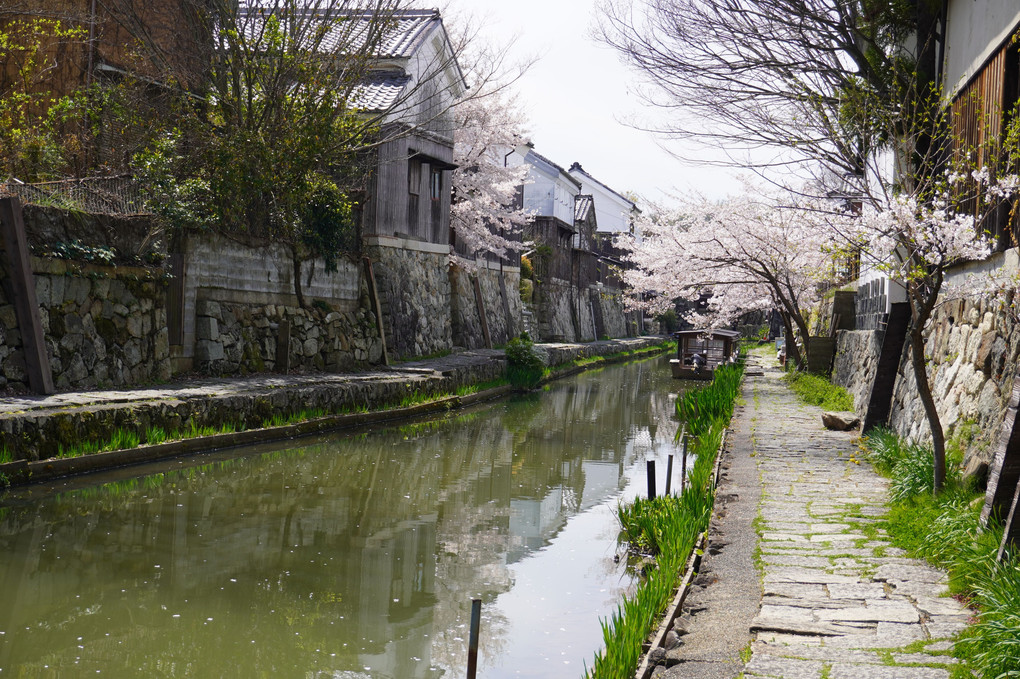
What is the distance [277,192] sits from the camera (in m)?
17.7

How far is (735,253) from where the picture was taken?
928 inches

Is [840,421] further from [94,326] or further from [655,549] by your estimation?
[94,326]

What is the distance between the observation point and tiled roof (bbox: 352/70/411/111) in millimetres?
22453

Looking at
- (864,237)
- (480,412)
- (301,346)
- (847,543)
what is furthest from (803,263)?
(847,543)

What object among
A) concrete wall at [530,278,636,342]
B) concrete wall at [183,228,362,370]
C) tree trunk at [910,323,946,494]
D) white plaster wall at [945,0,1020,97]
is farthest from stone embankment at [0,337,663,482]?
concrete wall at [530,278,636,342]

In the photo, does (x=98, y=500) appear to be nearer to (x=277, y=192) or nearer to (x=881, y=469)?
(x=881, y=469)

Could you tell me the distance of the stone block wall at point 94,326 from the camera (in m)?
11.4

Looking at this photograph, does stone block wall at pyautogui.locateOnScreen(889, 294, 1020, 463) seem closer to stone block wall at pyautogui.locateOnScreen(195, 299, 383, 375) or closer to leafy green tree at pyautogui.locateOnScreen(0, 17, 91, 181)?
stone block wall at pyautogui.locateOnScreen(195, 299, 383, 375)

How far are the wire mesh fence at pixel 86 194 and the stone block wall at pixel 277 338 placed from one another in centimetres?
214

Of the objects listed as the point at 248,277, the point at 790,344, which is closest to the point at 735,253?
the point at 790,344

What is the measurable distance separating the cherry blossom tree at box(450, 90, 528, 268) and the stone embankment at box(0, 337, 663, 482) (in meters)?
12.1

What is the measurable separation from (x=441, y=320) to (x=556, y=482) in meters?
15.8

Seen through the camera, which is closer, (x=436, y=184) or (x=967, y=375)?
(x=967, y=375)

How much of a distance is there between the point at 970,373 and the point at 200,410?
951 centimetres
